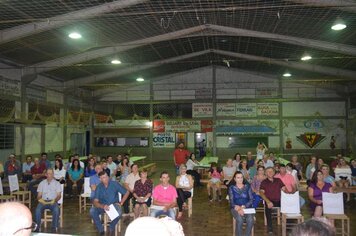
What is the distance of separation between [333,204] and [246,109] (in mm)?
15143

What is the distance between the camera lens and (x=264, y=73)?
70.5 feet

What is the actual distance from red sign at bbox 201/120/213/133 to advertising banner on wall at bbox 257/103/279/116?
300 cm

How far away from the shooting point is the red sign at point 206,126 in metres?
21.6

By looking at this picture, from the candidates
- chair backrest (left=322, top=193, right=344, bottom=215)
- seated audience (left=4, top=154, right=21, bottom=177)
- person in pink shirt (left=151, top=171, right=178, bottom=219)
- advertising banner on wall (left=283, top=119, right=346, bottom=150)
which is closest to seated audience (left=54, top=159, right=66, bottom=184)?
seated audience (left=4, top=154, right=21, bottom=177)

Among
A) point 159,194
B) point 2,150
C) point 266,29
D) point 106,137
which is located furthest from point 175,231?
point 106,137

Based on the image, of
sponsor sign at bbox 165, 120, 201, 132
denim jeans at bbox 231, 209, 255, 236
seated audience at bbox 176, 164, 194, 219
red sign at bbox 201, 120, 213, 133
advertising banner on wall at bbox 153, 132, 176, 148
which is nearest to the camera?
denim jeans at bbox 231, 209, 255, 236

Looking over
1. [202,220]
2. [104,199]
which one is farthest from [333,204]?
[104,199]

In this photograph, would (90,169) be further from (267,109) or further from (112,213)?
(267,109)

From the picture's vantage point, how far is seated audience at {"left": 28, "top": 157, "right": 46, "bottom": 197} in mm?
10000

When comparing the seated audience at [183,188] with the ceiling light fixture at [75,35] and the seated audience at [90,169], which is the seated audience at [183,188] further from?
the ceiling light fixture at [75,35]

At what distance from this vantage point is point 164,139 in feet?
72.5

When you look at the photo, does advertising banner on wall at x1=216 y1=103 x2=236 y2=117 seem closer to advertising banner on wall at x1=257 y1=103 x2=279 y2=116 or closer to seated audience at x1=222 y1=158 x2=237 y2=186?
advertising banner on wall at x1=257 y1=103 x2=279 y2=116

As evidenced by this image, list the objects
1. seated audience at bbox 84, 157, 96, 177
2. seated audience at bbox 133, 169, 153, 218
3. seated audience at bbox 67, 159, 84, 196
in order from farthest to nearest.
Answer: seated audience at bbox 67, 159, 84, 196 → seated audience at bbox 84, 157, 96, 177 → seated audience at bbox 133, 169, 153, 218

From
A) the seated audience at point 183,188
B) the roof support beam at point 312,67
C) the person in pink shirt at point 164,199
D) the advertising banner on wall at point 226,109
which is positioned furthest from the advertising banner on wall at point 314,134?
the person in pink shirt at point 164,199
